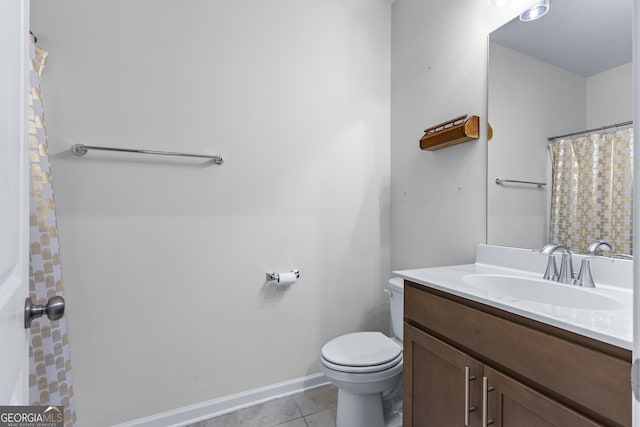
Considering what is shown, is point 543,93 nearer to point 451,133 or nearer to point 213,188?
point 451,133

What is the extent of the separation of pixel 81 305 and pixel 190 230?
0.59 m

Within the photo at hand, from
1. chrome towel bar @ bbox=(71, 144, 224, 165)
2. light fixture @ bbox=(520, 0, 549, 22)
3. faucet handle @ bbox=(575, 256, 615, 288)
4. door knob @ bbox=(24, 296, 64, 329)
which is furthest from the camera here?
chrome towel bar @ bbox=(71, 144, 224, 165)

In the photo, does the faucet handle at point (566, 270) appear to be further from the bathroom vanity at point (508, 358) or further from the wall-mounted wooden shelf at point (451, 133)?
the wall-mounted wooden shelf at point (451, 133)

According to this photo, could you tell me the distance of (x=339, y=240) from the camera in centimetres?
203

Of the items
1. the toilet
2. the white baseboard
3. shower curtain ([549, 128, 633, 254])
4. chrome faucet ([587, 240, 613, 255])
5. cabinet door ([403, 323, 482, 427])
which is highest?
shower curtain ([549, 128, 633, 254])

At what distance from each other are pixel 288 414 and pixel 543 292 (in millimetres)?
1443

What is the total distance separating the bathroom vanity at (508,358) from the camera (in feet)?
2.14

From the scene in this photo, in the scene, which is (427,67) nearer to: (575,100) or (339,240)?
(575,100)

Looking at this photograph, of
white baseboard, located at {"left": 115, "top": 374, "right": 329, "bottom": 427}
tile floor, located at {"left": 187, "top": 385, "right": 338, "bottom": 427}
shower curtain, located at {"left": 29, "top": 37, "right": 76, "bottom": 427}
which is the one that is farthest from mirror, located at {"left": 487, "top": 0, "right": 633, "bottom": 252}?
shower curtain, located at {"left": 29, "top": 37, "right": 76, "bottom": 427}

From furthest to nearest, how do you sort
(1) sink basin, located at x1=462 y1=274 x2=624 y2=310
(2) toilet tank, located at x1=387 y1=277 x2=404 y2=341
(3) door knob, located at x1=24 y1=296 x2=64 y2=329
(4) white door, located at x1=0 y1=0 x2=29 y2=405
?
(2) toilet tank, located at x1=387 y1=277 x2=404 y2=341 → (1) sink basin, located at x1=462 y1=274 x2=624 y2=310 → (3) door knob, located at x1=24 y1=296 x2=64 y2=329 → (4) white door, located at x1=0 y1=0 x2=29 y2=405

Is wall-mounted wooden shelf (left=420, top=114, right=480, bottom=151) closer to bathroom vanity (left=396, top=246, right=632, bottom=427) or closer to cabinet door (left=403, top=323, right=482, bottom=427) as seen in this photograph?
bathroom vanity (left=396, top=246, right=632, bottom=427)

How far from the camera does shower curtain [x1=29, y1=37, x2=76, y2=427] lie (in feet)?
3.84

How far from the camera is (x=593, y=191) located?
1.13 m

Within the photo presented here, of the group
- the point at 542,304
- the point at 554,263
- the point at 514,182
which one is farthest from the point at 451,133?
the point at 542,304
